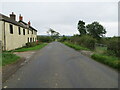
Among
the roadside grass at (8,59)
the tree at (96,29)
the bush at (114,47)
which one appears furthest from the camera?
the tree at (96,29)

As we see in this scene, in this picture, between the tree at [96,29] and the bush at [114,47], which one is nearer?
the bush at [114,47]

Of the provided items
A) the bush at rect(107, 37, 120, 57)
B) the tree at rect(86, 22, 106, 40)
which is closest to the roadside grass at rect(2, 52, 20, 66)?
the bush at rect(107, 37, 120, 57)

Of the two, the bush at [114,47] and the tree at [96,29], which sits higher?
the tree at [96,29]

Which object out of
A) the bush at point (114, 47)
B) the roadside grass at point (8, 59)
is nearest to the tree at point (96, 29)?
the bush at point (114, 47)

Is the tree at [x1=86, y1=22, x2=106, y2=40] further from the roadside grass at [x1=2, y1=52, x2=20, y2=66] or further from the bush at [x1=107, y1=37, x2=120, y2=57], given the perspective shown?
the roadside grass at [x1=2, y1=52, x2=20, y2=66]

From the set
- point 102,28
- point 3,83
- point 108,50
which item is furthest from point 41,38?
point 3,83

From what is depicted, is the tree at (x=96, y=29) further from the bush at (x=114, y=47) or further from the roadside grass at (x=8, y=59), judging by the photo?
the roadside grass at (x=8, y=59)

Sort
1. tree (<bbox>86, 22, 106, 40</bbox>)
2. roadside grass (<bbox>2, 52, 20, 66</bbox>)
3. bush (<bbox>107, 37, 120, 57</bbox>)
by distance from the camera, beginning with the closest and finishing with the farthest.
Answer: roadside grass (<bbox>2, 52, 20, 66</bbox>), bush (<bbox>107, 37, 120, 57</bbox>), tree (<bbox>86, 22, 106, 40</bbox>)

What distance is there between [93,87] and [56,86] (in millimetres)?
1419

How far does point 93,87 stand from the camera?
4.35 meters

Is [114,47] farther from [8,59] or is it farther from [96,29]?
[96,29]

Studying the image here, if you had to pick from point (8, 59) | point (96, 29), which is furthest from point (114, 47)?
point (96, 29)

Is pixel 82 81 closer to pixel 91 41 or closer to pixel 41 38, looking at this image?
pixel 91 41

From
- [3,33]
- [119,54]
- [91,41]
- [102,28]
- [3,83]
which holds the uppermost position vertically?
[102,28]
